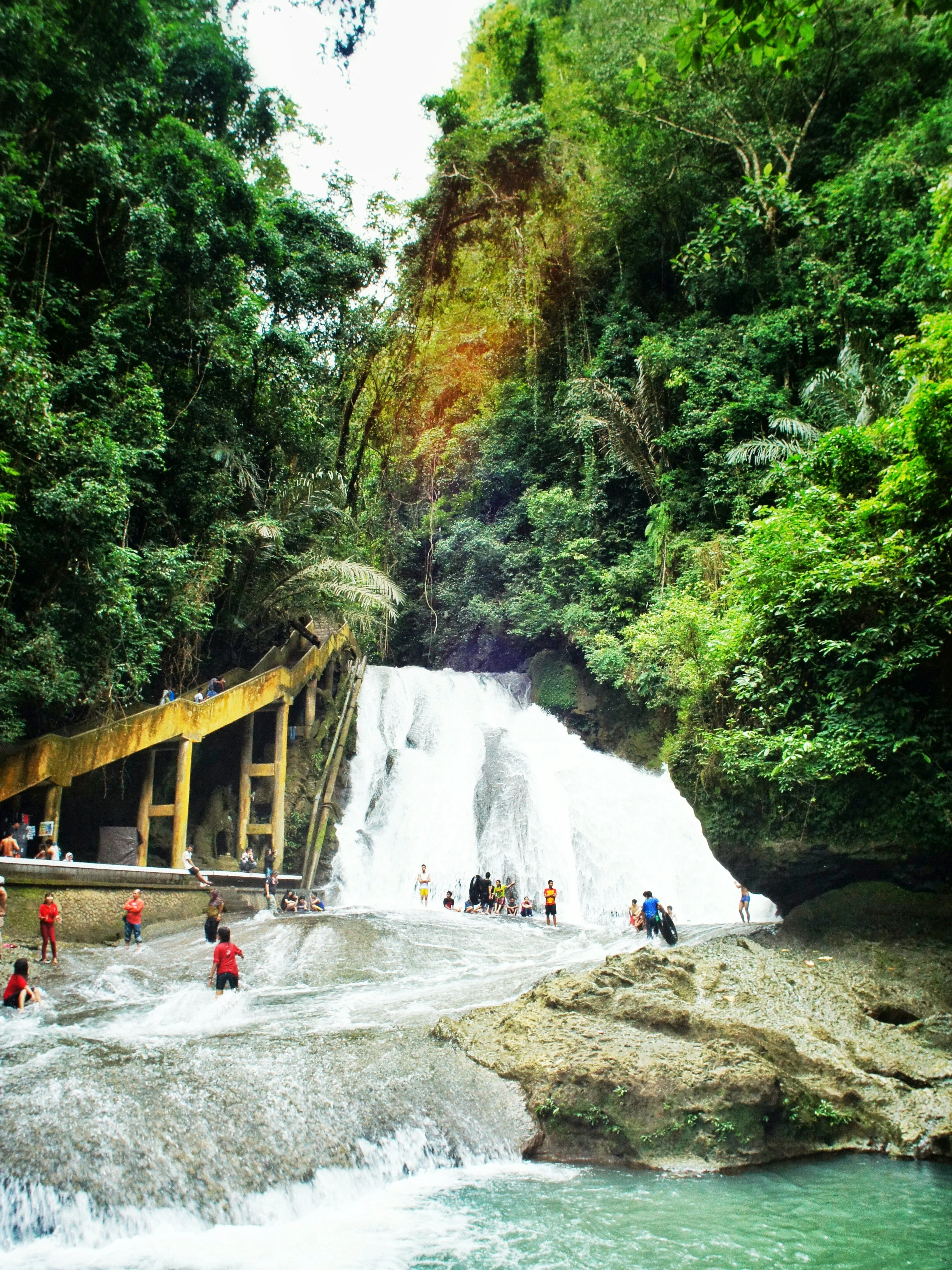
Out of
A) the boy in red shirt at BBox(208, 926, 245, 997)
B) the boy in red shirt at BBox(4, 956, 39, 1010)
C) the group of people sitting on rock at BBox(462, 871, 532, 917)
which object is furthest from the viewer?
the group of people sitting on rock at BBox(462, 871, 532, 917)

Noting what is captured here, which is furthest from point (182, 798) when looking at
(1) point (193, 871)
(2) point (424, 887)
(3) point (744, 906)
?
(3) point (744, 906)

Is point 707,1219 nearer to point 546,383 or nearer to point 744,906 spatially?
point 744,906

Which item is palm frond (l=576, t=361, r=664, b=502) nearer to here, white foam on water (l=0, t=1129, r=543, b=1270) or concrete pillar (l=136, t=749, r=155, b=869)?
concrete pillar (l=136, t=749, r=155, b=869)

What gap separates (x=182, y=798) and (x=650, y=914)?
Answer: 9.20 metres

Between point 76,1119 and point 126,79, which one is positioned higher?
point 126,79

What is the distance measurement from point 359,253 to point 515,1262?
23352 millimetres

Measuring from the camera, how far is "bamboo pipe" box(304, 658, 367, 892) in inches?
721

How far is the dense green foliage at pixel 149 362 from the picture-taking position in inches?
482

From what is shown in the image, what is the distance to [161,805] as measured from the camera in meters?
16.5

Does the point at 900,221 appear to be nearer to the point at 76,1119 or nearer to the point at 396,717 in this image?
the point at 396,717

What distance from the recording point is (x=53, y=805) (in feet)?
42.1

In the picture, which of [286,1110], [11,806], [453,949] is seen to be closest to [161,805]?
[11,806]

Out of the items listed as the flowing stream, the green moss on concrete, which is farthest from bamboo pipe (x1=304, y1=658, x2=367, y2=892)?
the flowing stream

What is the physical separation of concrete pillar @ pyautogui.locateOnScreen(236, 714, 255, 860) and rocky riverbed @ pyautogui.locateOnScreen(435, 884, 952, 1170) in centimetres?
1103
